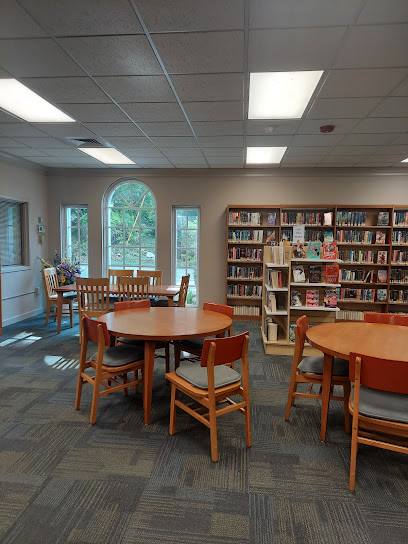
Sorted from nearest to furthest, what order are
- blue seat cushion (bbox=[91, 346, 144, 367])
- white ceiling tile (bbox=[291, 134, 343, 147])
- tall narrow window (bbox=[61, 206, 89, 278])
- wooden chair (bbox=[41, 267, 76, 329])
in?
blue seat cushion (bbox=[91, 346, 144, 367])
white ceiling tile (bbox=[291, 134, 343, 147])
wooden chair (bbox=[41, 267, 76, 329])
tall narrow window (bbox=[61, 206, 89, 278])

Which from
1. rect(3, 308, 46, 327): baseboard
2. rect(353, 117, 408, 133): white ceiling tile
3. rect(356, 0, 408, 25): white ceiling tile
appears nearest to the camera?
rect(356, 0, 408, 25): white ceiling tile

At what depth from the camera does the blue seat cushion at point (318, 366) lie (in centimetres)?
266

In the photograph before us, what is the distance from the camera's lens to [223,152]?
206 inches

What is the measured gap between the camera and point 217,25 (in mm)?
2111

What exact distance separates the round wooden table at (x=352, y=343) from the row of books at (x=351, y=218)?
3531 mm

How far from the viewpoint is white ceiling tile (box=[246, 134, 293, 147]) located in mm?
4410

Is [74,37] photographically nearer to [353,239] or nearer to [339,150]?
[339,150]

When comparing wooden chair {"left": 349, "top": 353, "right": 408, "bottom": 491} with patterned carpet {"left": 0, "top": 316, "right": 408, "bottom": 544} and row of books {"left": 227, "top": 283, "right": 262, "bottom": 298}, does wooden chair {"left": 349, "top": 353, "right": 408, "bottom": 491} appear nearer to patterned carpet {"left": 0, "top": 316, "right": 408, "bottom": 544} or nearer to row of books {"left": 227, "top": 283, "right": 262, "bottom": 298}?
patterned carpet {"left": 0, "top": 316, "right": 408, "bottom": 544}

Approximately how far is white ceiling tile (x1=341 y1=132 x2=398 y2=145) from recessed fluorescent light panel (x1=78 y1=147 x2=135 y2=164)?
11.3 feet

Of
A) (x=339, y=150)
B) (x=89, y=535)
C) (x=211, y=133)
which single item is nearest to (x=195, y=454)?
(x=89, y=535)

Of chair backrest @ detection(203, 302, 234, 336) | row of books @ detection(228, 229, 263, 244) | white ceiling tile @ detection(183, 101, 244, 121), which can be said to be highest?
white ceiling tile @ detection(183, 101, 244, 121)

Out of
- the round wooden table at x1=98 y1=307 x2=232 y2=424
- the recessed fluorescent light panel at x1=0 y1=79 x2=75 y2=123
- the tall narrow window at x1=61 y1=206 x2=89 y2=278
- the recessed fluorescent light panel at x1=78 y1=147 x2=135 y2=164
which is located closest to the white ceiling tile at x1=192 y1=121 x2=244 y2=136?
the recessed fluorescent light panel at x1=0 y1=79 x2=75 y2=123

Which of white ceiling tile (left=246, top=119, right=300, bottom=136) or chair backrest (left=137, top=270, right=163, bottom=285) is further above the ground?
white ceiling tile (left=246, top=119, right=300, bottom=136)

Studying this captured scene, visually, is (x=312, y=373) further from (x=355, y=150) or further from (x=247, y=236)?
(x=247, y=236)
